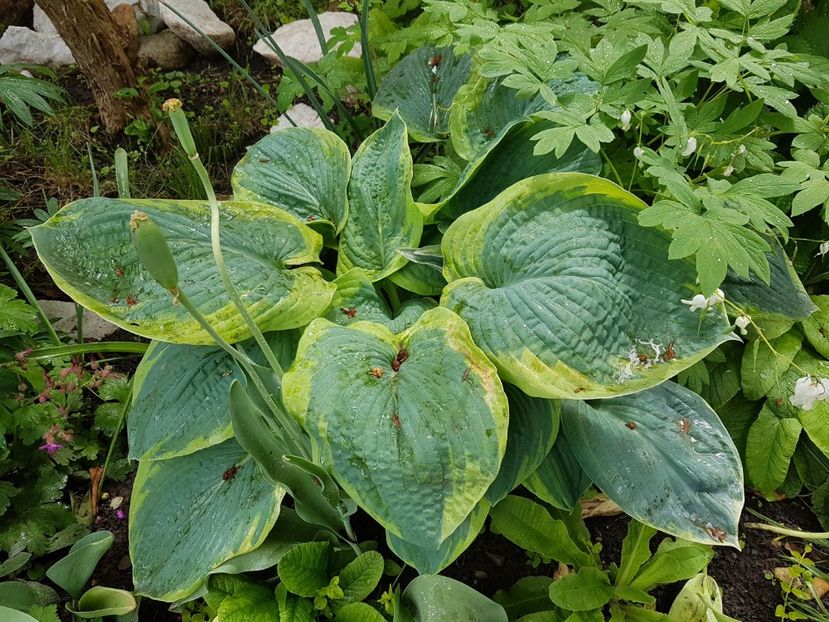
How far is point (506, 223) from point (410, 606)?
68cm

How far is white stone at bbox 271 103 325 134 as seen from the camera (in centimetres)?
216

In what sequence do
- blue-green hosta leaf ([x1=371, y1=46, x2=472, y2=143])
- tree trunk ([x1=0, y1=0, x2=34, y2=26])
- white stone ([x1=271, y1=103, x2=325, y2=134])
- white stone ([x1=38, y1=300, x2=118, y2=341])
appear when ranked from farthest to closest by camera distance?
tree trunk ([x1=0, y1=0, x2=34, y2=26]), white stone ([x1=271, y1=103, x2=325, y2=134]), white stone ([x1=38, y1=300, x2=118, y2=341]), blue-green hosta leaf ([x1=371, y1=46, x2=472, y2=143])

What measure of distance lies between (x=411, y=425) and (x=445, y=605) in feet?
1.21

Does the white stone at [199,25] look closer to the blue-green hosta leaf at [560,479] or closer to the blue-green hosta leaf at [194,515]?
the blue-green hosta leaf at [194,515]

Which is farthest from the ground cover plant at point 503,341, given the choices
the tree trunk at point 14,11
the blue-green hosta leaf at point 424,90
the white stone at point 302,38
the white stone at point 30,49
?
the tree trunk at point 14,11

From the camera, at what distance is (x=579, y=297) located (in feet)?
3.07

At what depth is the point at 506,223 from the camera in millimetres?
1063

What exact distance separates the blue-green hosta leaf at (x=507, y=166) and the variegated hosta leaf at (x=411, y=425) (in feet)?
1.22

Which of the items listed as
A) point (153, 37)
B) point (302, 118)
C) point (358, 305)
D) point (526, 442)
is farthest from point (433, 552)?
point (153, 37)

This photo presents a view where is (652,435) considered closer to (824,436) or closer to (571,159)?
(824,436)

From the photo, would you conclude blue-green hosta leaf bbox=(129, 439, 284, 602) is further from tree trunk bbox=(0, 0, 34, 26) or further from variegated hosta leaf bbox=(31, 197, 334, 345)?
tree trunk bbox=(0, 0, 34, 26)

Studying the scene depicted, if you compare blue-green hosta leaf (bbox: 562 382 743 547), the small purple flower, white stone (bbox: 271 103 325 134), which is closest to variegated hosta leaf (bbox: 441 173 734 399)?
blue-green hosta leaf (bbox: 562 382 743 547)

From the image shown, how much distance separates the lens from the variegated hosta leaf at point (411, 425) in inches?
34.1

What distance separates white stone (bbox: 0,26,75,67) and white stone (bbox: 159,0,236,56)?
0.41 metres
